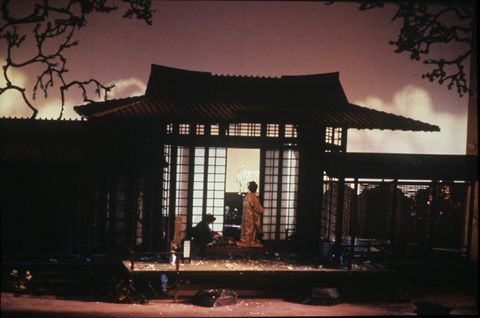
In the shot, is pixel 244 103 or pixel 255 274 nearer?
pixel 255 274

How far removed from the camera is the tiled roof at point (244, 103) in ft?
31.1

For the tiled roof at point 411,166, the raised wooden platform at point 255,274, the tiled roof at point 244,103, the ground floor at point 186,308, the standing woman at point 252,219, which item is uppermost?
the tiled roof at point 244,103

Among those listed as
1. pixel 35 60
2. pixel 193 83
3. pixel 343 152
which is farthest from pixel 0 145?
pixel 343 152

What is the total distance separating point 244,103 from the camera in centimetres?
1046

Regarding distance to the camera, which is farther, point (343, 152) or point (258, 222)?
point (258, 222)

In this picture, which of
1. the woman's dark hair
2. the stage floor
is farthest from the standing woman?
the woman's dark hair

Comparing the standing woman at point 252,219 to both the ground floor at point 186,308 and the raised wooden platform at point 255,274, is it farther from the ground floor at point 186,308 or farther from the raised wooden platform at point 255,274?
the ground floor at point 186,308

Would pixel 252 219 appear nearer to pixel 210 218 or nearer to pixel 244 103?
pixel 210 218

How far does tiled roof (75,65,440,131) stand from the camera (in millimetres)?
9477

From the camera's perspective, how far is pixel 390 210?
10570mm

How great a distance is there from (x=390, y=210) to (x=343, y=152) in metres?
1.74

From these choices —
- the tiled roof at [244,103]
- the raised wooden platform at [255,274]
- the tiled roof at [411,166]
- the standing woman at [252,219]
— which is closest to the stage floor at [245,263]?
the raised wooden platform at [255,274]

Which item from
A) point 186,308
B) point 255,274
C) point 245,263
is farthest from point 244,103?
point 186,308

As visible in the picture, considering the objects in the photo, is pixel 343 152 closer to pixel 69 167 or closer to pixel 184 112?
pixel 184 112
